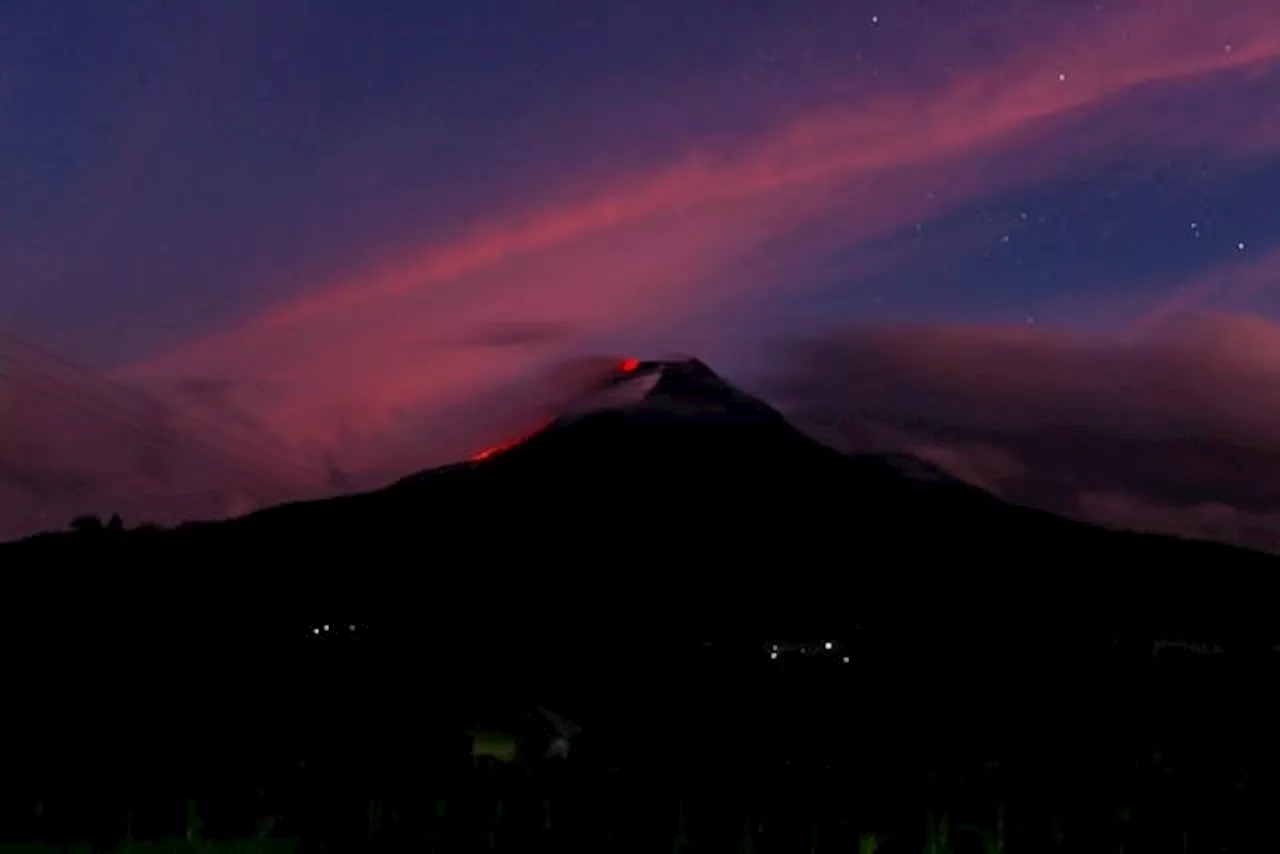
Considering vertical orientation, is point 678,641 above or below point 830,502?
below

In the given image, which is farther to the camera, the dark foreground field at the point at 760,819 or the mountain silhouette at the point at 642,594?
the mountain silhouette at the point at 642,594

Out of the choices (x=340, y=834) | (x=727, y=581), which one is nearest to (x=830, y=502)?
(x=727, y=581)

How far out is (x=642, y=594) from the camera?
1081 centimetres

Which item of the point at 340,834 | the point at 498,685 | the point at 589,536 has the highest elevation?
the point at 589,536

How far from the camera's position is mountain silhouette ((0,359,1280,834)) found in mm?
10688

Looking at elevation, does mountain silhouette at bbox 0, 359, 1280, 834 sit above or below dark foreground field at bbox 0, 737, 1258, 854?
above

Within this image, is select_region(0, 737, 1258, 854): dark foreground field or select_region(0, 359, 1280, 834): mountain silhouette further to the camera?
select_region(0, 359, 1280, 834): mountain silhouette

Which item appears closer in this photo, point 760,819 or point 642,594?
point 760,819

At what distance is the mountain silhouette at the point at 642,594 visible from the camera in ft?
35.1

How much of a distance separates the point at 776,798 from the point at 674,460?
224 cm

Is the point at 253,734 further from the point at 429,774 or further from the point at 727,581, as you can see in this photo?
the point at 727,581

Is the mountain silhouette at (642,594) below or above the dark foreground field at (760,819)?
above

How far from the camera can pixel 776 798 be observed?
34.6 ft

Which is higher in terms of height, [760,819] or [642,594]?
[642,594]
